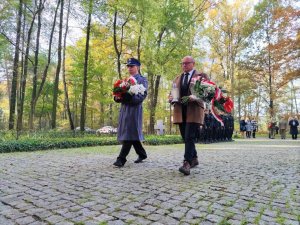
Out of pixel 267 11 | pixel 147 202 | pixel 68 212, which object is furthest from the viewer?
pixel 267 11

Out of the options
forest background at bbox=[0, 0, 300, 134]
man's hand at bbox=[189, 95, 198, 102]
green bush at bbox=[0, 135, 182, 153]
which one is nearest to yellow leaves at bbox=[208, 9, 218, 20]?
forest background at bbox=[0, 0, 300, 134]

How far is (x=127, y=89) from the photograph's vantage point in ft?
18.0

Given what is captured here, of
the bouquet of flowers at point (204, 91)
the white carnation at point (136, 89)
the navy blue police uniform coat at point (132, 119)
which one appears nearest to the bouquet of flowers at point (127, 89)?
the white carnation at point (136, 89)

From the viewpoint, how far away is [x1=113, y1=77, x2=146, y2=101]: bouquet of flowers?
549cm

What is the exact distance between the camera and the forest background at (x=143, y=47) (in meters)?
19.2

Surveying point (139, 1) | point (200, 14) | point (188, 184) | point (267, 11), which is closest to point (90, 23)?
point (139, 1)

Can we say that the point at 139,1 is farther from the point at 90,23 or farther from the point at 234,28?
the point at 234,28

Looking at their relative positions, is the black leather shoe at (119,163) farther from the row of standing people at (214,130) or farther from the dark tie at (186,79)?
the row of standing people at (214,130)

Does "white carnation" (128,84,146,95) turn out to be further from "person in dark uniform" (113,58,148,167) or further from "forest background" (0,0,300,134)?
"forest background" (0,0,300,134)

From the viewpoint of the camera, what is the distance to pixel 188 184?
4.10m

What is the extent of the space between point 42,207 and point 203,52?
83.2 feet

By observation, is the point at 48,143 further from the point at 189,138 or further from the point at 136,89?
the point at 189,138

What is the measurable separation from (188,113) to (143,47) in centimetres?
1653

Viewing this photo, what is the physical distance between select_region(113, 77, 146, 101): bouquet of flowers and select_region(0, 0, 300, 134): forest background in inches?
383
